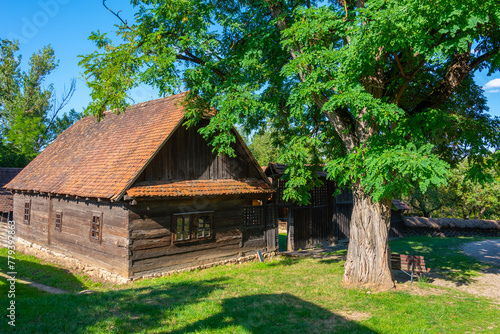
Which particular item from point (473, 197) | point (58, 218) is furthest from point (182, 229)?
point (473, 197)

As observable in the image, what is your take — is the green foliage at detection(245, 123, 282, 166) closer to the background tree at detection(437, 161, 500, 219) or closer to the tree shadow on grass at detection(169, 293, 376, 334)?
the background tree at detection(437, 161, 500, 219)

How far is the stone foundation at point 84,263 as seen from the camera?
39.1 ft

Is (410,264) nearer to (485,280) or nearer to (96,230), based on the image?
(485,280)

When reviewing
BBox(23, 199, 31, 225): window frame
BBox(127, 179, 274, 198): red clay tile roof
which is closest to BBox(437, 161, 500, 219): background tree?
BBox(127, 179, 274, 198): red clay tile roof

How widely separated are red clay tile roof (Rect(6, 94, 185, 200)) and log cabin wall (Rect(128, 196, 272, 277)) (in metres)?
1.49

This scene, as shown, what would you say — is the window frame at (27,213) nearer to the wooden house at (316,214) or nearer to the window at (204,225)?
the window at (204,225)

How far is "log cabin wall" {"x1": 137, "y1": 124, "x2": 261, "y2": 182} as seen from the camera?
12438 mm

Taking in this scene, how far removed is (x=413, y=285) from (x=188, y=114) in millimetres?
9605

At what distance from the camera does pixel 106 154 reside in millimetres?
14578

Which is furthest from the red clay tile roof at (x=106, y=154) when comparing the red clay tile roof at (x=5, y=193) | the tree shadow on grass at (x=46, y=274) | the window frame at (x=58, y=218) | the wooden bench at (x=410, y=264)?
the wooden bench at (x=410, y=264)

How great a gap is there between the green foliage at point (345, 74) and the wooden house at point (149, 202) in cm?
204

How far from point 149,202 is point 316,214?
34.5ft

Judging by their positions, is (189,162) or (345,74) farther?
(189,162)

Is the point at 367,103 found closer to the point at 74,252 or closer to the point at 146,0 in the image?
the point at 146,0
